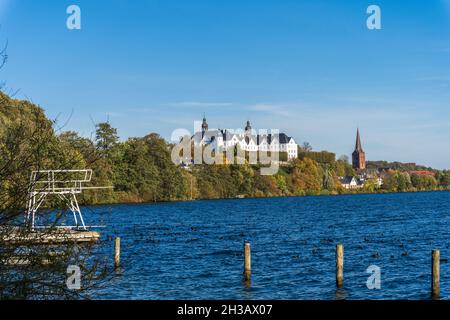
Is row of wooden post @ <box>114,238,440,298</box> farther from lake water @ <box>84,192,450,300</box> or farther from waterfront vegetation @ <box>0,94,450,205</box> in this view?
waterfront vegetation @ <box>0,94,450,205</box>

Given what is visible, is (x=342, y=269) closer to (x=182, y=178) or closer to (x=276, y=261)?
(x=276, y=261)

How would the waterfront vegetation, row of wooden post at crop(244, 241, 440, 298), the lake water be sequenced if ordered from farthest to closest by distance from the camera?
the waterfront vegetation < the lake water < row of wooden post at crop(244, 241, 440, 298)

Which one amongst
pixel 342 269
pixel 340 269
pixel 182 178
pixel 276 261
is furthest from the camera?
pixel 182 178

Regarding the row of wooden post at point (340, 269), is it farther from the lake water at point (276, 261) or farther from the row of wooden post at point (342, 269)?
the lake water at point (276, 261)

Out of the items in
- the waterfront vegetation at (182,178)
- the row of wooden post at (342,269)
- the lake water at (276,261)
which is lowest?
the lake water at (276,261)

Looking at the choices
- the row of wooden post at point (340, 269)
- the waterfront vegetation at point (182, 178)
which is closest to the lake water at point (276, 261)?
the row of wooden post at point (340, 269)

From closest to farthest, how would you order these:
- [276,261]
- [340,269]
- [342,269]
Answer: [340,269] → [342,269] → [276,261]

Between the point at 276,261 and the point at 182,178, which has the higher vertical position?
the point at 182,178

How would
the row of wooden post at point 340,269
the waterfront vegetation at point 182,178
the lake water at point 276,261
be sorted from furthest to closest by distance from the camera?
1. the waterfront vegetation at point 182,178
2. the lake water at point 276,261
3. the row of wooden post at point 340,269

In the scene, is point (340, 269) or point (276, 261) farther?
point (276, 261)

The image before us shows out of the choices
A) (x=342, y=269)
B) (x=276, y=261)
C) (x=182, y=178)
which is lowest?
(x=276, y=261)

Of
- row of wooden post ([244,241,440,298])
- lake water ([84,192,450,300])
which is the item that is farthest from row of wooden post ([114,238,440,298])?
lake water ([84,192,450,300])

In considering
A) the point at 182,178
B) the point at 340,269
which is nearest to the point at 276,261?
the point at 340,269

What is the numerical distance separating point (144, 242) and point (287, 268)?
18.3 meters
